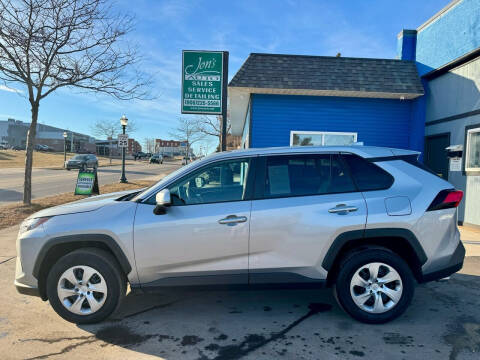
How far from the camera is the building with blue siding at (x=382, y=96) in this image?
26.4 ft

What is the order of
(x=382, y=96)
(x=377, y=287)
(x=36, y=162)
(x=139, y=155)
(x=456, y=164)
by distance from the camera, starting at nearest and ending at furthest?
(x=377, y=287) → (x=456, y=164) → (x=382, y=96) → (x=36, y=162) → (x=139, y=155)

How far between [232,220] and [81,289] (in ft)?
5.45

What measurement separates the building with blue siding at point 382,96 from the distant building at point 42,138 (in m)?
80.5

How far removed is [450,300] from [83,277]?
13.7 ft

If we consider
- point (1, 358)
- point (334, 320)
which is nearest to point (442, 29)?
point (334, 320)

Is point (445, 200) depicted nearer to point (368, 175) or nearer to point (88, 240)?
point (368, 175)

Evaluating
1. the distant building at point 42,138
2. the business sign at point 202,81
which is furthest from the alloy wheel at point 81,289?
the distant building at point 42,138

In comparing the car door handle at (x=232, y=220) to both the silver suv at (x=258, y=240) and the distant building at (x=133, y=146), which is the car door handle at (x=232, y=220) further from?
the distant building at (x=133, y=146)

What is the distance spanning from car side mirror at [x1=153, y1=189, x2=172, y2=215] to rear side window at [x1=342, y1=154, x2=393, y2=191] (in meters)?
1.89

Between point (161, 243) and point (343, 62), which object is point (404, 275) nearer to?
Result: point (161, 243)

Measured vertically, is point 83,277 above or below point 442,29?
below

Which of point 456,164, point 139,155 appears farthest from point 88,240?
point 139,155

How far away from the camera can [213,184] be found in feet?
12.0

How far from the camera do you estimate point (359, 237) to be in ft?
10.5
